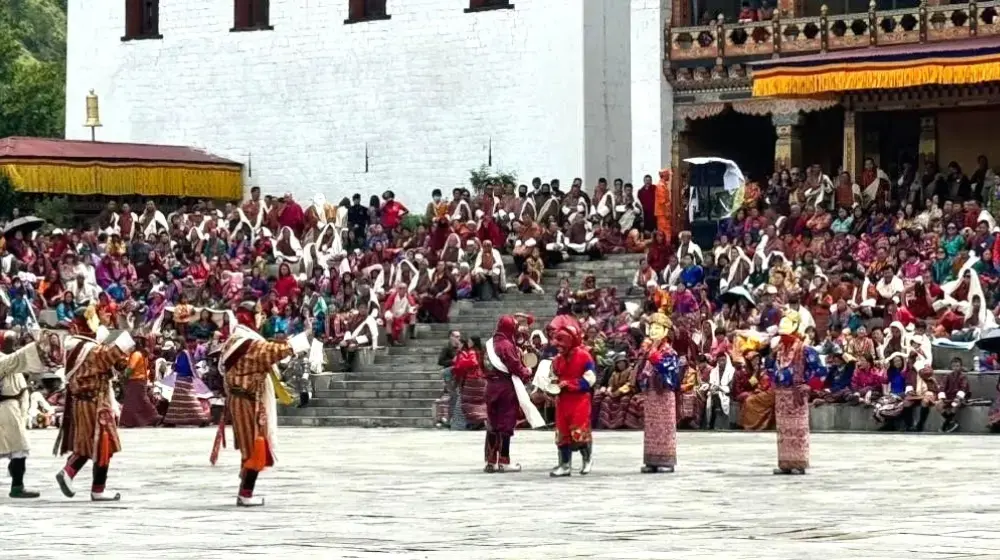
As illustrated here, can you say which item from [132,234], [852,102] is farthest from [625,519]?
[132,234]

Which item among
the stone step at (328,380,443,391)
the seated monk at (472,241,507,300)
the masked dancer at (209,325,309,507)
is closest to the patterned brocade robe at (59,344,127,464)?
the masked dancer at (209,325,309,507)

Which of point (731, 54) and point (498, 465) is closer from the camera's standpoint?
point (498, 465)

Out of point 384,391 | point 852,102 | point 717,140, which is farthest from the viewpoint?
point 717,140

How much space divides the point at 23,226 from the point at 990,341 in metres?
16.7

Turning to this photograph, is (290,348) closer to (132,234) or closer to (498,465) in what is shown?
(498,465)

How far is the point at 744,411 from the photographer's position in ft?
91.2

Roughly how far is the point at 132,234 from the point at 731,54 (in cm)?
1010

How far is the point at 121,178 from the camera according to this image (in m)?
40.6

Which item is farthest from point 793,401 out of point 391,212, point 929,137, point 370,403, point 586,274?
point 391,212

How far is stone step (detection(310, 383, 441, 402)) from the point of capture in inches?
1225

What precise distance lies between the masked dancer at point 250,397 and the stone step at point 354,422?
12.8 metres

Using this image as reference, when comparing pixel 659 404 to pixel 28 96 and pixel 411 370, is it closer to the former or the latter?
pixel 411 370

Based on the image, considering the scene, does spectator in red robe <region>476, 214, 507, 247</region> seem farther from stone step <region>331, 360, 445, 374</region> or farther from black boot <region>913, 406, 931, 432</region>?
black boot <region>913, 406, 931, 432</region>

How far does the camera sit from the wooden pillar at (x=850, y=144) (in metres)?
34.9
